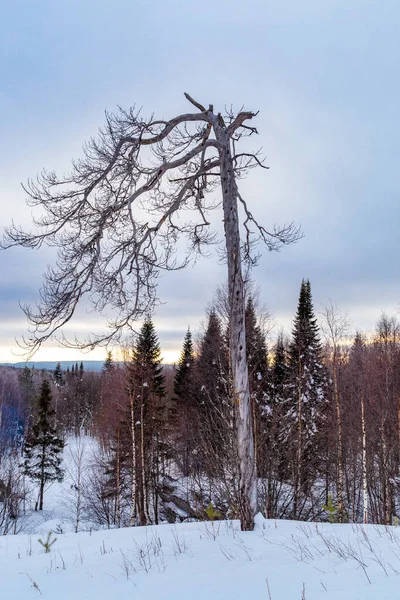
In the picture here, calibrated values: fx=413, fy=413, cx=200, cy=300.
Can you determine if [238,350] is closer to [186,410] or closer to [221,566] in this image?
[221,566]

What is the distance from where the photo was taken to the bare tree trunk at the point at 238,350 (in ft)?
21.0

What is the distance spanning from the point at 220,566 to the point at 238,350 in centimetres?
315

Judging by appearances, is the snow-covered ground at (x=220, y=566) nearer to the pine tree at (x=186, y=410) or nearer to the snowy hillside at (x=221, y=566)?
the snowy hillside at (x=221, y=566)

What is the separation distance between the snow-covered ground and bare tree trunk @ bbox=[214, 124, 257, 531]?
0.45 meters

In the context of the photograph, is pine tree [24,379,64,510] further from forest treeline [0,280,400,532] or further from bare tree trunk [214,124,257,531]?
bare tree trunk [214,124,257,531]

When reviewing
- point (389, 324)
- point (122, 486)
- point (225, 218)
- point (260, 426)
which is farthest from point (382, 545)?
point (389, 324)

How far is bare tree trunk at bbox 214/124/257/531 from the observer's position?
6406mm

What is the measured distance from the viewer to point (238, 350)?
22.1ft

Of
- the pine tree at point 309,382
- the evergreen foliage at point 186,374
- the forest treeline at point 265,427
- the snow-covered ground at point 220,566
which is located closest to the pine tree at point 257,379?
the forest treeline at point 265,427

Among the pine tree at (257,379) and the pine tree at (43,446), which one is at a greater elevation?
the pine tree at (257,379)

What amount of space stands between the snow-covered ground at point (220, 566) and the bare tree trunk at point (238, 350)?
0.45 meters

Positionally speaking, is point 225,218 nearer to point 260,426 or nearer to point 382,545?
point 382,545

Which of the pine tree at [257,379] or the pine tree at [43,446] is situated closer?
the pine tree at [257,379]

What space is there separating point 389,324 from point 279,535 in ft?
160
